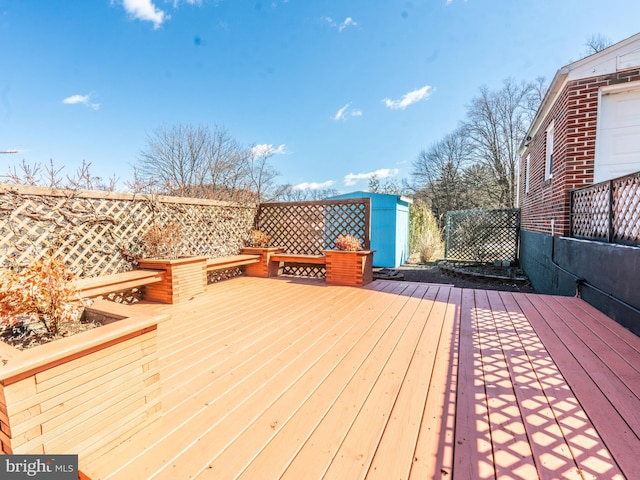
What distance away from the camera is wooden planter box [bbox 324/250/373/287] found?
457cm

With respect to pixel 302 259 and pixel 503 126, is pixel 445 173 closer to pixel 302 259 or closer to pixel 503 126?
pixel 503 126

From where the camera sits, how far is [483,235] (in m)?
9.66

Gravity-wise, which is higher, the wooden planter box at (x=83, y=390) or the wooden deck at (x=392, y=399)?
the wooden planter box at (x=83, y=390)

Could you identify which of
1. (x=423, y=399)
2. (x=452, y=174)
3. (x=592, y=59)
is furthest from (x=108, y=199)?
(x=452, y=174)

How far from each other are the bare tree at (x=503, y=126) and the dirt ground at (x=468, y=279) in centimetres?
950

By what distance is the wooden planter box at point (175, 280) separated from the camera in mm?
3597

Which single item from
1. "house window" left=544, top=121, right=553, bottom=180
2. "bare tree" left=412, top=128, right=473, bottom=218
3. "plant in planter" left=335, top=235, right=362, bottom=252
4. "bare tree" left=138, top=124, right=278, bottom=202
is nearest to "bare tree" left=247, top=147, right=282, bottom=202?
"bare tree" left=138, top=124, right=278, bottom=202

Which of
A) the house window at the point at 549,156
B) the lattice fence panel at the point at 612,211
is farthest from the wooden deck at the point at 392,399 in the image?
the house window at the point at 549,156

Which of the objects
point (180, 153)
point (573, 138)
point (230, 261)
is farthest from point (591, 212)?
point (180, 153)

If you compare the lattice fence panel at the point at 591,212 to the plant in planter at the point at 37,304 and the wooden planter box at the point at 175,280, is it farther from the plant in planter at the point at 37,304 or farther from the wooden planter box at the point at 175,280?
the wooden planter box at the point at 175,280

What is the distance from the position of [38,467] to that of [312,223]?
15.7ft

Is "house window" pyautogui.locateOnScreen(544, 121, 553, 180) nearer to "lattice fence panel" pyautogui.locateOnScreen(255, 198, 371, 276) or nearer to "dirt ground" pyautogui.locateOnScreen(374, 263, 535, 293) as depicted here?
"dirt ground" pyautogui.locateOnScreen(374, 263, 535, 293)

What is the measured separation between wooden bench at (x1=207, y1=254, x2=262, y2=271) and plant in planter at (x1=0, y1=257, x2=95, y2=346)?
2849mm

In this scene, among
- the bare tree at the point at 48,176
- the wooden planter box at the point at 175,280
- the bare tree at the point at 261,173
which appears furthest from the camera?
the bare tree at the point at 261,173
